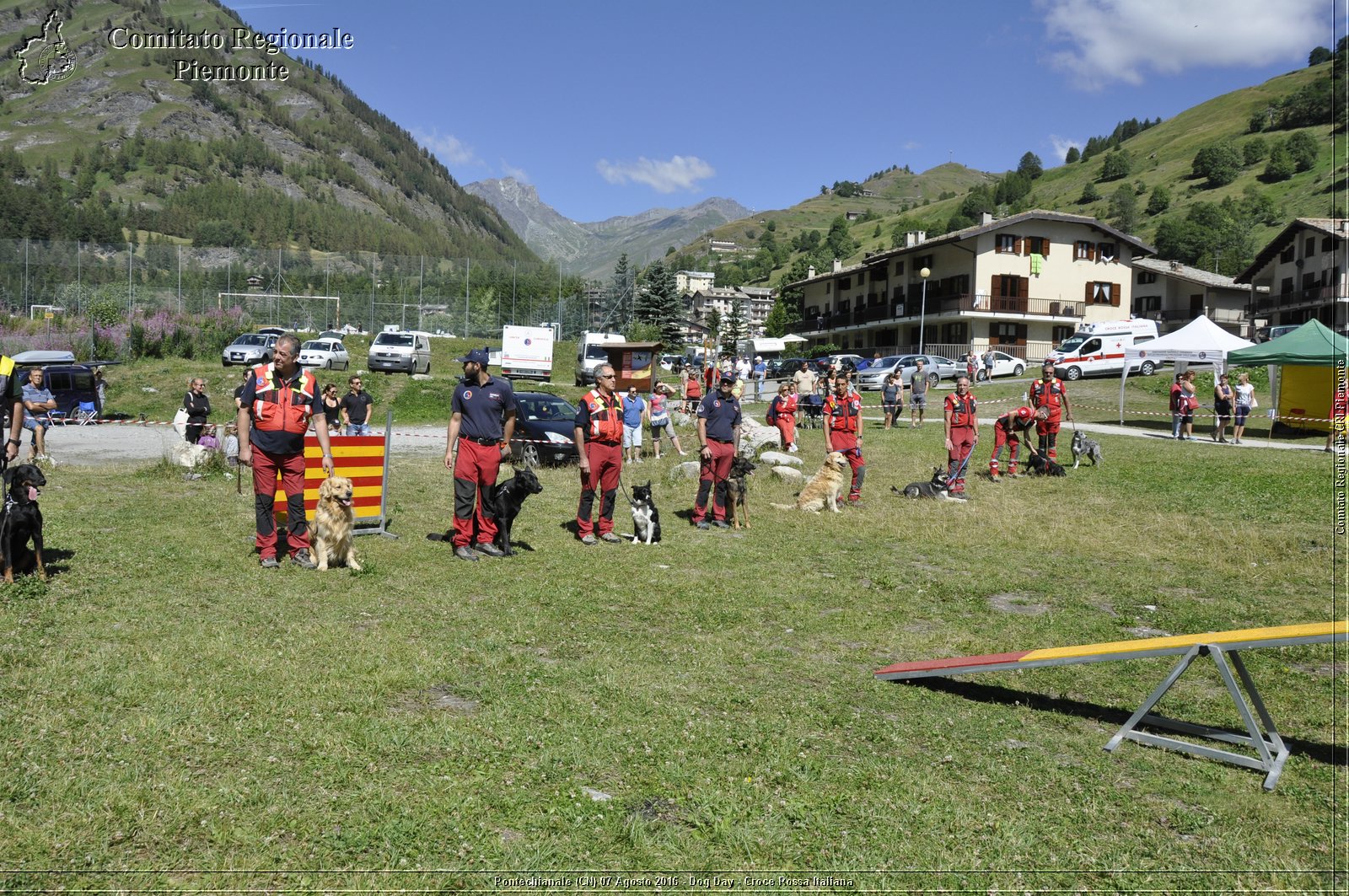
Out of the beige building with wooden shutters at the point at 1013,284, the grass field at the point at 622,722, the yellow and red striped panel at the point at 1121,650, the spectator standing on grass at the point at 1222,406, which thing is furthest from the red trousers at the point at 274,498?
the beige building with wooden shutters at the point at 1013,284

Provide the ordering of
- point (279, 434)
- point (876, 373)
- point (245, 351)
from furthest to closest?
point (876, 373) < point (245, 351) < point (279, 434)

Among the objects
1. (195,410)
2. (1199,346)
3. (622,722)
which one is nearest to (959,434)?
(622,722)

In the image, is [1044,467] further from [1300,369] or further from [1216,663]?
[1300,369]

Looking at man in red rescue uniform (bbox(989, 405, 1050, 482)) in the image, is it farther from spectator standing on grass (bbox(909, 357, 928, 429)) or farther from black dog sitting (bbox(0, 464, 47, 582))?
black dog sitting (bbox(0, 464, 47, 582))

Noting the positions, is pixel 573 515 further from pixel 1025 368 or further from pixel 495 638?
pixel 1025 368

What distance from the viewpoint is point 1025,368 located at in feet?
138

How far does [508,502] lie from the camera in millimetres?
8398

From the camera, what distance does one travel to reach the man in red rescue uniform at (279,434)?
22.8 ft

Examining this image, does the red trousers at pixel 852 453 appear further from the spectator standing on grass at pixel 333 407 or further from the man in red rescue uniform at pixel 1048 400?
the spectator standing on grass at pixel 333 407

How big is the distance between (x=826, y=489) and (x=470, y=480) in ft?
17.8

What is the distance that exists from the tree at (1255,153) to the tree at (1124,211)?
14.9m

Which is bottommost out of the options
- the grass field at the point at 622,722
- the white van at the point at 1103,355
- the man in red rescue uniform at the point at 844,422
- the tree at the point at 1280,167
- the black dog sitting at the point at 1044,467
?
the grass field at the point at 622,722

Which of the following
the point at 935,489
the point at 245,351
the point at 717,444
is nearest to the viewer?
the point at 717,444

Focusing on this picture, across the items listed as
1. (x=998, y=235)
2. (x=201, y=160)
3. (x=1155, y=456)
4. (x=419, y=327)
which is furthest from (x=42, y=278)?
(x=201, y=160)
